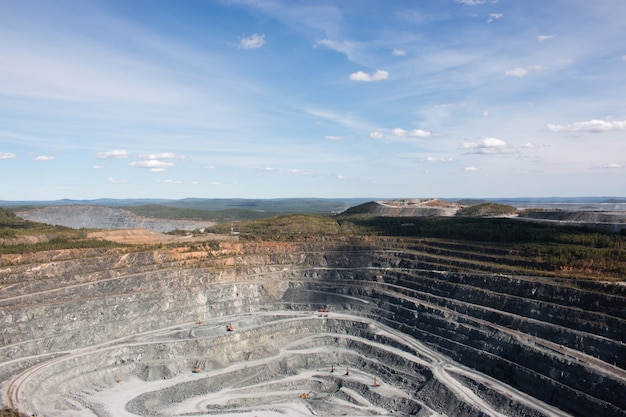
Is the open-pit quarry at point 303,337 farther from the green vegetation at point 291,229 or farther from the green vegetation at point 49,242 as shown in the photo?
the green vegetation at point 291,229

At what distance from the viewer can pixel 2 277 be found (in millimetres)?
72875

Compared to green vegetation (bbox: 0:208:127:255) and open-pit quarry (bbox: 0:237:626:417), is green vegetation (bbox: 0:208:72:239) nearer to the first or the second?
green vegetation (bbox: 0:208:127:255)

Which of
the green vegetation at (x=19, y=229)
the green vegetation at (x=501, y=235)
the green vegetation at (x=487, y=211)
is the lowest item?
the green vegetation at (x=501, y=235)

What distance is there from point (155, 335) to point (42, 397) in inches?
706

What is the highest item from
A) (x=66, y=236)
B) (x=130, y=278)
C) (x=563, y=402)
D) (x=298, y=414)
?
(x=66, y=236)

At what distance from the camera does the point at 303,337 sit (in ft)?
245

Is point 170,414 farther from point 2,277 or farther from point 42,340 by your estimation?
point 2,277

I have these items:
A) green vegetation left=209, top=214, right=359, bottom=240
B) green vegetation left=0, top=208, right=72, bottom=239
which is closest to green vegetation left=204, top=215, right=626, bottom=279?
green vegetation left=209, top=214, right=359, bottom=240

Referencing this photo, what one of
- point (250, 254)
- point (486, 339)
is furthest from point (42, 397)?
point (486, 339)

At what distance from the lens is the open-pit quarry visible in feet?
174

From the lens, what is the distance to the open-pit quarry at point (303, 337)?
5294 centimetres

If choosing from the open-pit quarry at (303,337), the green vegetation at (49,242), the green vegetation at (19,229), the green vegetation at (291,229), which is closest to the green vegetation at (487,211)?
the green vegetation at (291,229)

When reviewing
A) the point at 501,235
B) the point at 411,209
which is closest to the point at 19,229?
the point at 501,235

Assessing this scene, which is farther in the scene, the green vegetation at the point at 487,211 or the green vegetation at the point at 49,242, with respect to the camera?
the green vegetation at the point at 487,211
